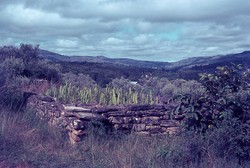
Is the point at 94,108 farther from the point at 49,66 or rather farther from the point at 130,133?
the point at 49,66

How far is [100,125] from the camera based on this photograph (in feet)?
28.9

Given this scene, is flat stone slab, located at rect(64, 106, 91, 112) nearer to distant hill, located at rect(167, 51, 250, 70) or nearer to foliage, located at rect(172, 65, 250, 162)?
foliage, located at rect(172, 65, 250, 162)

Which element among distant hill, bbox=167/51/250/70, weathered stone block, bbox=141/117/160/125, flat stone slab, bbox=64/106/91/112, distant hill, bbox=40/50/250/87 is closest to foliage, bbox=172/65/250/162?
distant hill, bbox=167/51/250/70

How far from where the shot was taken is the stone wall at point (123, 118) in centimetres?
891

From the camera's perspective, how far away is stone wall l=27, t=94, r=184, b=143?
351 inches

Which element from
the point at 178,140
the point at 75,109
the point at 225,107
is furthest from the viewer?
the point at 75,109

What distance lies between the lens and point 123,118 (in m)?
9.44

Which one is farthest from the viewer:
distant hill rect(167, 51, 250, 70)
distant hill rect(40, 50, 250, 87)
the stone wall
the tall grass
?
distant hill rect(40, 50, 250, 87)

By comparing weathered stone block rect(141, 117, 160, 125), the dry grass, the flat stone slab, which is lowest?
the dry grass

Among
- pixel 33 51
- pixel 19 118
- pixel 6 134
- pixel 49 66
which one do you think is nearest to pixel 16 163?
pixel 6 134

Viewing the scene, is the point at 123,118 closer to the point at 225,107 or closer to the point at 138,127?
→ the point at 138,127

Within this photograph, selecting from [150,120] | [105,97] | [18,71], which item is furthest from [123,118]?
[18,71]

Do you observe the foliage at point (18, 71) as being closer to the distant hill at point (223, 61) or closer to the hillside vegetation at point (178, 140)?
the hillside vegetation at point (178, 140)

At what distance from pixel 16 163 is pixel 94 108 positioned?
9.54ft
